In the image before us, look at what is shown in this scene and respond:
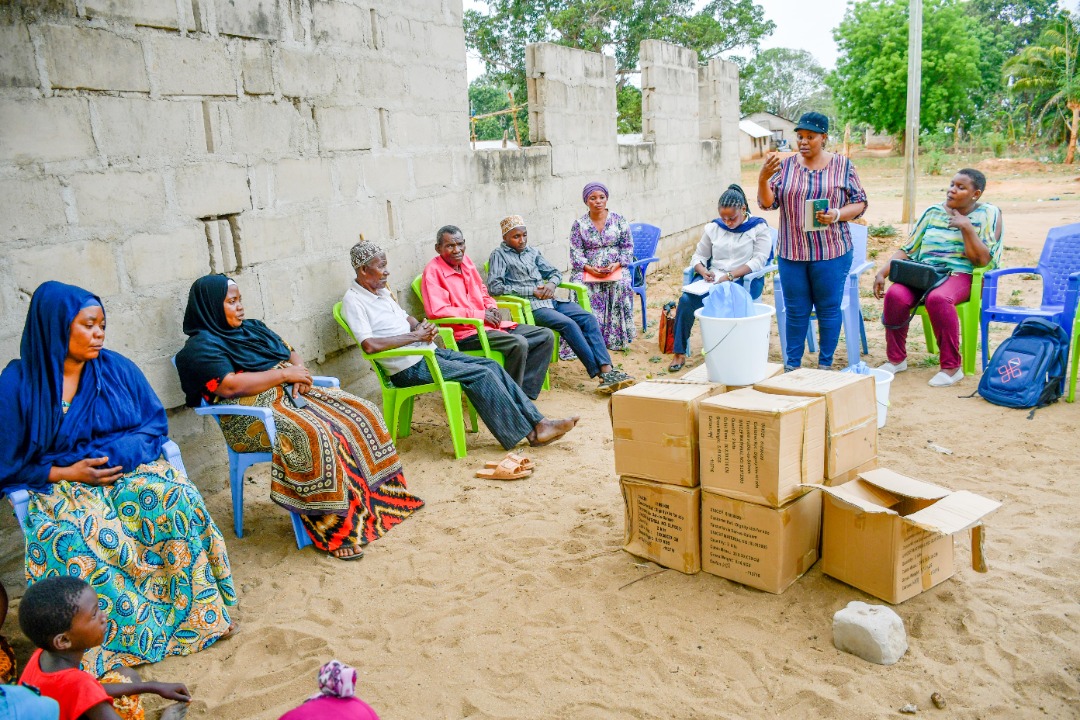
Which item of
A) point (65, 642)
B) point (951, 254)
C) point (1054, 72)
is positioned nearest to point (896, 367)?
point (951, 254)

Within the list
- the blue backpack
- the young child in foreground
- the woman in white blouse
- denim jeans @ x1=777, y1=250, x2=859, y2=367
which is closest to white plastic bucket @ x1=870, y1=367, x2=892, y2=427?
denim jeans @ x1=777, y1=250, x2=859, y2=367

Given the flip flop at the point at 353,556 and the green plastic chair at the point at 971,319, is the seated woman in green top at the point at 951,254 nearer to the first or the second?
the green plastic chair at the point at 971,319

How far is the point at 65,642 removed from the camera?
2182mm

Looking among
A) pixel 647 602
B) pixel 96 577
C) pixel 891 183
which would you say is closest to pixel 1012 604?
pixel 647 602

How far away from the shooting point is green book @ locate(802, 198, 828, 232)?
505cm

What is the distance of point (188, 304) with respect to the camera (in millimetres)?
3801

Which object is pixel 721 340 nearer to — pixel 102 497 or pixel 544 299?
pixel 102 497

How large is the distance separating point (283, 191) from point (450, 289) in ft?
4.23

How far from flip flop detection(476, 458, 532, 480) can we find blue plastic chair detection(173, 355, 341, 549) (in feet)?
3.56

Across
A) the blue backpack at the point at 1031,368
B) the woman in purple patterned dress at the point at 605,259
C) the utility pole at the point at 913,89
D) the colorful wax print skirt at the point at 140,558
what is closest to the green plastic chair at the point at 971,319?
the blue backpack at the point at 1031,368

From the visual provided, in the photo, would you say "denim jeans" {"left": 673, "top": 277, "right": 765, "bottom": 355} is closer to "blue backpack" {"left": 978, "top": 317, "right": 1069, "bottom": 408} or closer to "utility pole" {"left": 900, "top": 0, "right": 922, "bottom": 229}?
"blue backpack" {"left": 978, "top": 317, "right": 1069, "bottom": 408}

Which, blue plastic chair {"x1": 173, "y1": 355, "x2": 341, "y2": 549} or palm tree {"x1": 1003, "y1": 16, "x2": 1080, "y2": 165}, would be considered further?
palm tree {"x1": 1003, "y1": 16, "x2": 1080, "y2": 165}

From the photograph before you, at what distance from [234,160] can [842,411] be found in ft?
10.6

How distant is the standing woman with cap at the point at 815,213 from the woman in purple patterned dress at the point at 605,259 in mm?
1658
